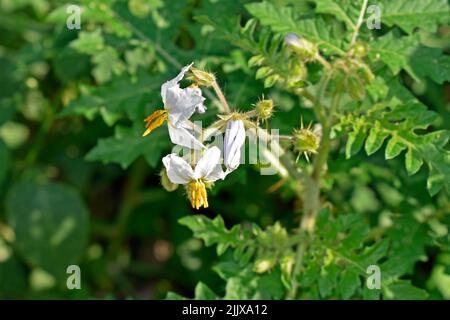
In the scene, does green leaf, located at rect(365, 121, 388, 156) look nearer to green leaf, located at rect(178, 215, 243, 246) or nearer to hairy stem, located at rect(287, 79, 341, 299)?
hairy stem, located at rect(287, 79, 341, 299)

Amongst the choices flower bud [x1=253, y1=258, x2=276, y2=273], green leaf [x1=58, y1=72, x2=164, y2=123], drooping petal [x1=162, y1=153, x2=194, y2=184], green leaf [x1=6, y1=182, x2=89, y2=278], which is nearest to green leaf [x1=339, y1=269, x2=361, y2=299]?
flower bud [x1=253, y1=258, x2=276, y2=273]

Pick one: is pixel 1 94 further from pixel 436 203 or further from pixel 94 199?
pixel 436 203

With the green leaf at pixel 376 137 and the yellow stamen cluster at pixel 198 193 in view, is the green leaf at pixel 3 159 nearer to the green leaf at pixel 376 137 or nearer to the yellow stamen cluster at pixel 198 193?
the yellow stamen cluster at pixel 198 193

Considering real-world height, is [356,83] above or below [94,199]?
below

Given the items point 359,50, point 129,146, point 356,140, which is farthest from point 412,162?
point 129,146

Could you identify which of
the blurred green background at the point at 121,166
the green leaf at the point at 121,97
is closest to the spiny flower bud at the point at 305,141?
the blurred green background at the point at 121,166

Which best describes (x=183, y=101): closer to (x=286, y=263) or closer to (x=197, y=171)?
(x=197, y=171)
